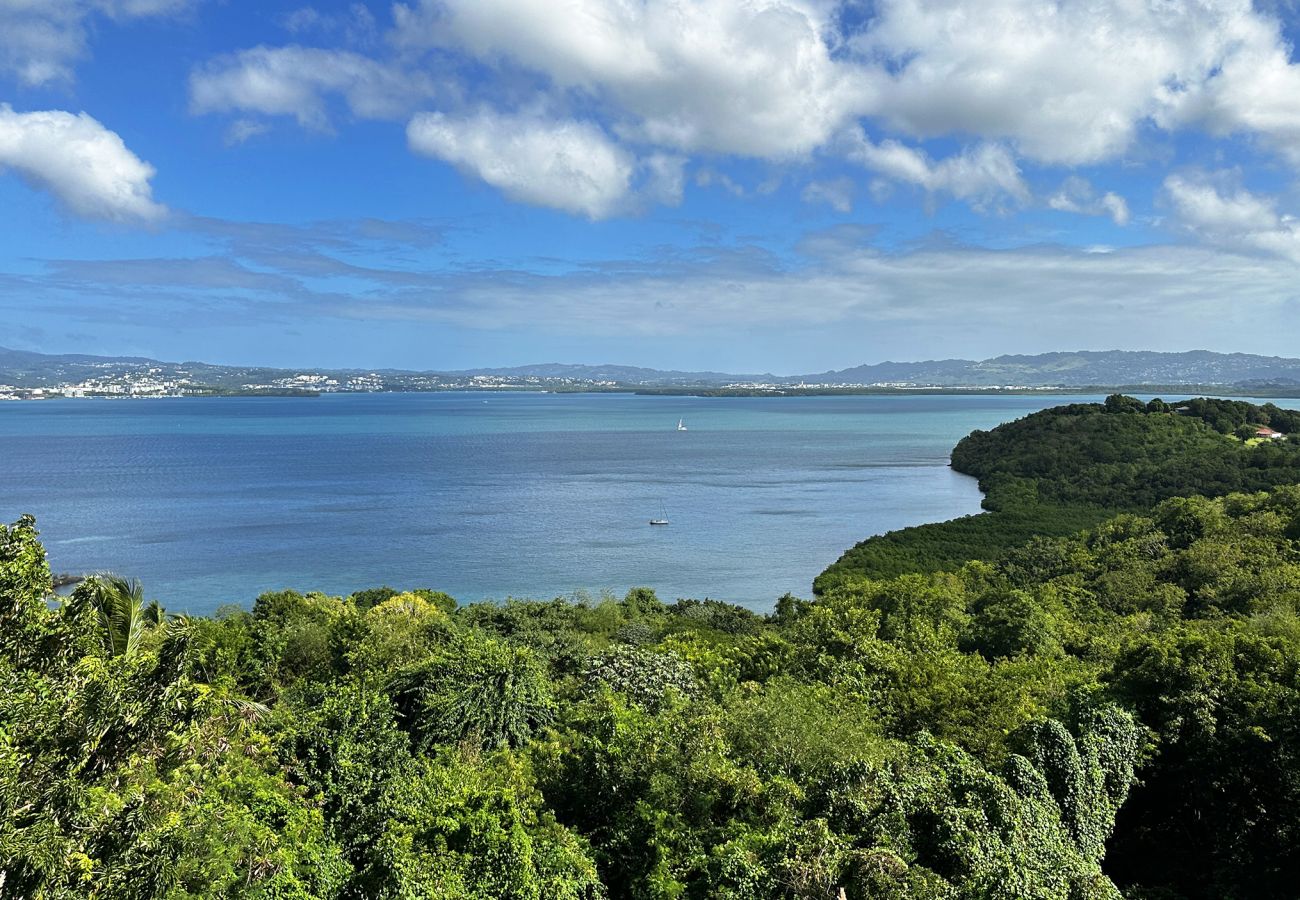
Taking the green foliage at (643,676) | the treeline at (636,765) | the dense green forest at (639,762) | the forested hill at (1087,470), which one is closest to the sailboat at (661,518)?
the forested hill at (1087,470)

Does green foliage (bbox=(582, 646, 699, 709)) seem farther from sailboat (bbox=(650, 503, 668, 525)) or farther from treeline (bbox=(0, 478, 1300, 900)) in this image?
sailboat (bbox=(650, 503, 668, 525))

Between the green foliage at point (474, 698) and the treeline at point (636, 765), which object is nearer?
the treeline at point (636, 765)

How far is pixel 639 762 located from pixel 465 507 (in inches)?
2326

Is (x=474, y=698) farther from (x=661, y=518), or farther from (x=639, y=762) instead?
(x=661, y=518)

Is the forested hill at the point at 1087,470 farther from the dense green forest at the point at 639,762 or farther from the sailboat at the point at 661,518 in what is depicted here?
the dense green forest at the point at 639,762

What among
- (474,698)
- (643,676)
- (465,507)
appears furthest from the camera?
(465,507)

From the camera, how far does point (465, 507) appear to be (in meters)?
68.9

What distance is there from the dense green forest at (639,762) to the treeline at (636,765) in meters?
0.04

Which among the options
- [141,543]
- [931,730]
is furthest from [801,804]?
[141,543]

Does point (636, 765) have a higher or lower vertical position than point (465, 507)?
higher

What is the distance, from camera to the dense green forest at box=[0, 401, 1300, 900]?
302 inches

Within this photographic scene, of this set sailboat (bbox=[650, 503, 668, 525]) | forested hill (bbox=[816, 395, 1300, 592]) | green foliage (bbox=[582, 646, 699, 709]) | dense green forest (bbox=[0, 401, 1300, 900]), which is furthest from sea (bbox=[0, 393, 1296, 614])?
dense green forest (bbox=[0, 401, 1300, 900])

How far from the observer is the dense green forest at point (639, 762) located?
25.2 feet

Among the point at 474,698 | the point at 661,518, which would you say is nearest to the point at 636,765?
the point at 474,698
